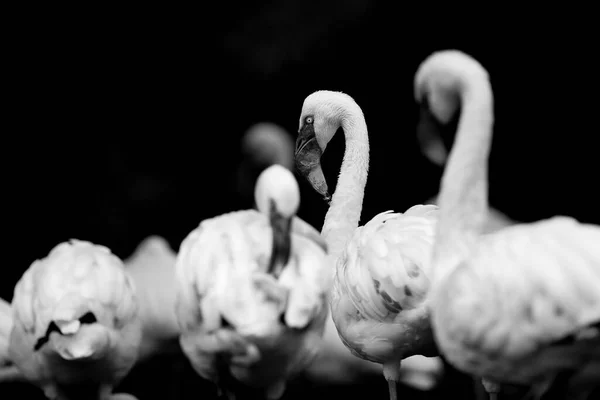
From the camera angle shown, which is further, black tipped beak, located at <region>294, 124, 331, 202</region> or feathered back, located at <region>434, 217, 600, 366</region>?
black tipped beak, located at <region>294, 124, 331, 202</region>

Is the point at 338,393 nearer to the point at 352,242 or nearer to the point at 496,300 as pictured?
the point at 352,242

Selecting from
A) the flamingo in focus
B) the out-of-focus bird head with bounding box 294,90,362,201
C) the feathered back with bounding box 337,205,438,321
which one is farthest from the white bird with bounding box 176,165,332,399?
the out-of-focus bird head with bounding box 294,90,362,201

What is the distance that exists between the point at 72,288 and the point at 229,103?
10.4ft

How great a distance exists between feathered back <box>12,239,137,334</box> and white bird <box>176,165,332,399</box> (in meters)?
0.46

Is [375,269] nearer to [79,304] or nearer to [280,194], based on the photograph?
[280,194]

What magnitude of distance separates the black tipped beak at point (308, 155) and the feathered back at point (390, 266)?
0.62m

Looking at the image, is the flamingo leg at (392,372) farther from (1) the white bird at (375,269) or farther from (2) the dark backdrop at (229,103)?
(2) the dark backdrop at (229,103)

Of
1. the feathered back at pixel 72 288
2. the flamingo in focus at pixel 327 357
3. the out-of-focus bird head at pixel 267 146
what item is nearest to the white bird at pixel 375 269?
the flamingo in focus at pixel 327 357

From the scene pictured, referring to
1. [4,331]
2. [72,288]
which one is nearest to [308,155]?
[72,288]

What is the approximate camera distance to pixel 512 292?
10.8 ft

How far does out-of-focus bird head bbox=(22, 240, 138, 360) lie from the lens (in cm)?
404

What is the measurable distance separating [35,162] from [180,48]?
1.14 metres

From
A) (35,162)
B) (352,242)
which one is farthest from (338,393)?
(35,162)

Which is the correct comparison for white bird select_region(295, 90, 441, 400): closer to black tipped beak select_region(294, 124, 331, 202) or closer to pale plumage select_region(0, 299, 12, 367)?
black tipped beak select_region(294, 124, 331, 202)
